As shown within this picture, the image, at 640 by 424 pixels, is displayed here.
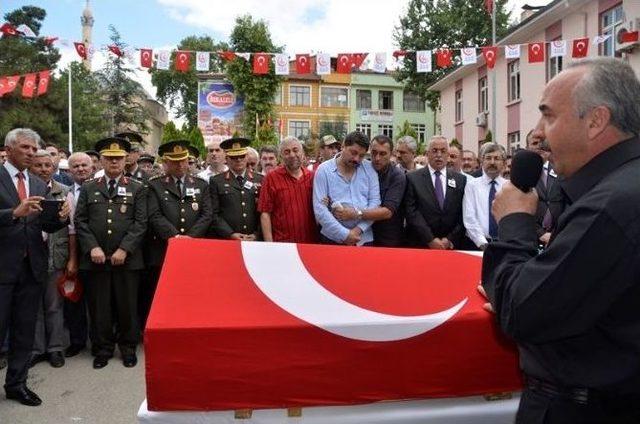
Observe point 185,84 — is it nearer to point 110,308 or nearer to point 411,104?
point 411,104

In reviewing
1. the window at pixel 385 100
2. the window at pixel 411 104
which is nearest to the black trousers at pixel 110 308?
the window at pixel 385 100

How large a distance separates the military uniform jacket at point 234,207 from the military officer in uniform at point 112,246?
26.3 inches

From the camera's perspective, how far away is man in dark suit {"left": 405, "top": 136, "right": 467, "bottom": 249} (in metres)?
5.13

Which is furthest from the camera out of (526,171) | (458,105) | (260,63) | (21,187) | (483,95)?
(458,105)

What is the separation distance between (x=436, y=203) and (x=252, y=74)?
3408cm

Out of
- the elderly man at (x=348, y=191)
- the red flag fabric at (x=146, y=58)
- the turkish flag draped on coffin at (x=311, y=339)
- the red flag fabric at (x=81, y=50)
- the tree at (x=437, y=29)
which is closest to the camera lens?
the turkish flag draped on coffin at (x=311, y=339)

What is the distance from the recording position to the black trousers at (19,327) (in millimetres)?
4102

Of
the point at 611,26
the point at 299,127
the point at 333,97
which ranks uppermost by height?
the point at 333,97

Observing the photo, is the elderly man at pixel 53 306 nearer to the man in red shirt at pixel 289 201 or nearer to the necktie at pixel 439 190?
the man in red shirt at pixel 289 201

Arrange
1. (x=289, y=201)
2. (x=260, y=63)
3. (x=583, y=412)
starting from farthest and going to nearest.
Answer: (x=260, y=63) → (x=289, y=201) → (x=583, y=412)

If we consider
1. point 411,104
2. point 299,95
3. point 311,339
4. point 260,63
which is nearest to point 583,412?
point 311,339

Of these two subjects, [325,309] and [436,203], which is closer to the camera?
[325,309]

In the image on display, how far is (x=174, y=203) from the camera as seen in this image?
5.48 metres

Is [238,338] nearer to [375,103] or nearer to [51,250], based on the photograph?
[51,250]
